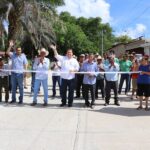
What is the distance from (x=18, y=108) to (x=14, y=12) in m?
17.1

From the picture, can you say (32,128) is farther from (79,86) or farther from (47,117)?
(79,86)

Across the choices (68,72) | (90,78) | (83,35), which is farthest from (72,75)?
(83,35)

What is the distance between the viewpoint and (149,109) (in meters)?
12.8

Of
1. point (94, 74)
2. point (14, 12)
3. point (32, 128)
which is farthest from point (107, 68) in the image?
point (14, 12)

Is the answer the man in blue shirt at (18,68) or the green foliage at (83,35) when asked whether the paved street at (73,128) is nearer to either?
the man in blue shirt at (18,68)

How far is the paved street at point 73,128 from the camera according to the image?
809 centimetres

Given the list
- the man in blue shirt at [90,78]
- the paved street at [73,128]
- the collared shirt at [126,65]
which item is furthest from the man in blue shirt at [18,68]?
the collared shirt at [126,65]

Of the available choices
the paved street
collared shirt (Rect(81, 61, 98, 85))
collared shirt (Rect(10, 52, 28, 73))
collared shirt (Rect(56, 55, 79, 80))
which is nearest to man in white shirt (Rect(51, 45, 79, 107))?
collared shirt (Rect(56, 55, 79, 80))

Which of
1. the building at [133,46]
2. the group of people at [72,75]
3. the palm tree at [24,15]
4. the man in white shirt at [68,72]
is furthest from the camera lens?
the building at [133,46]

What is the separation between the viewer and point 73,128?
31.9ft

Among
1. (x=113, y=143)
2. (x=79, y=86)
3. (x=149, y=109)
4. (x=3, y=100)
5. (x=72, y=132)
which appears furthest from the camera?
(x=79, y=86)

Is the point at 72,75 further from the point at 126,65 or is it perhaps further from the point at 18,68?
the point at 126,65

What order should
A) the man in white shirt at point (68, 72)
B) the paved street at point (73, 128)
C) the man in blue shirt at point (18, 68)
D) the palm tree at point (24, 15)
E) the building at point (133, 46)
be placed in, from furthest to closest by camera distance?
the building at point (133, 46) → the palm tree at point (24, 15) → the man in blue shirt at point (18, 68) → the man in white shirt at point (68, 72) → the paved street at point (73, 128)

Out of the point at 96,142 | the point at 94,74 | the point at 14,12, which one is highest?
the point at 14,12
